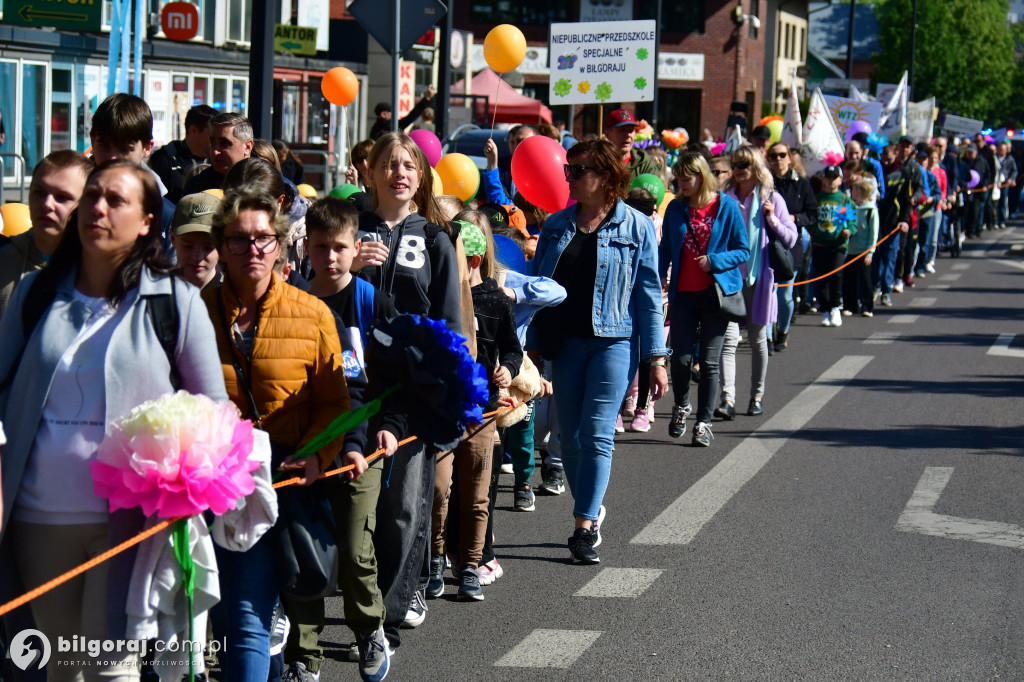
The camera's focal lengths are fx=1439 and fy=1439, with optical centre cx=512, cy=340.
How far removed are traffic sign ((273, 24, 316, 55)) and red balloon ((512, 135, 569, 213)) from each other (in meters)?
16.7

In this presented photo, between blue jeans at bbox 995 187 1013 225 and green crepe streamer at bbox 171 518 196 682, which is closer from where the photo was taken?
green crepe streamer at bbox 171 518 196 682

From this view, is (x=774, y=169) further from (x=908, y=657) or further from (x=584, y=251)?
(x=908, y=657)

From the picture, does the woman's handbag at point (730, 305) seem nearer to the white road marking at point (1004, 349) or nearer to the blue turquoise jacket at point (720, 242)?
the blue turquoise jacket at point (720, 242)

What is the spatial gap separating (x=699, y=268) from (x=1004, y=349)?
6605mm

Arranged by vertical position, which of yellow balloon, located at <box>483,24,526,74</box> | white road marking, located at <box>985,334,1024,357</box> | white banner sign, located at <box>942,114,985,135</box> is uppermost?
white banner sign, located at <box>942,114,985,135</box>

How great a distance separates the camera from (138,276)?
3625 mm

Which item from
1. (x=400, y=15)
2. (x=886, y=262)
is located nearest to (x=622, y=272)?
(x=400, y=15)

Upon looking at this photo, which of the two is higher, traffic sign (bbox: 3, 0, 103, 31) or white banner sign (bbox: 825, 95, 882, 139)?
traffic sign (bbox: 3, 0, 103, 31)

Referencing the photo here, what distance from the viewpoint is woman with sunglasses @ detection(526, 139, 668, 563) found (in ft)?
22.0

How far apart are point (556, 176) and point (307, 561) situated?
561 cm

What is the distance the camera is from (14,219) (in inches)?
263

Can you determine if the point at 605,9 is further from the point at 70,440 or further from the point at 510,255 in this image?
the point at 70,440

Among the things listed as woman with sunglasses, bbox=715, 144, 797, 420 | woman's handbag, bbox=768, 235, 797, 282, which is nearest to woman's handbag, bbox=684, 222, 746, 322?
woman with sunglasses, bbox=715, 144, 797, 420

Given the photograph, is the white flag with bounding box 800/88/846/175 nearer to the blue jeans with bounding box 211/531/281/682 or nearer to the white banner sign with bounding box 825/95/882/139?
the white banner sign with bounding box 825/95/882/139
